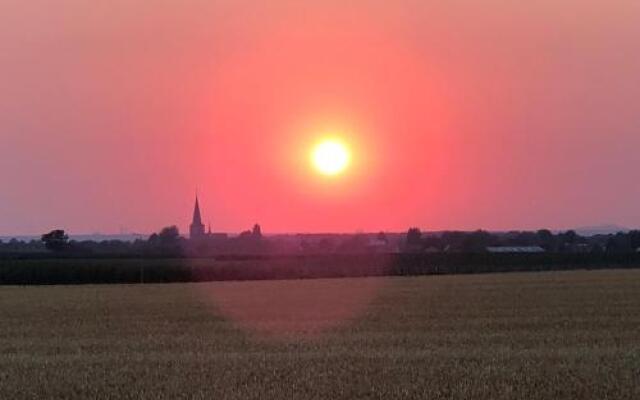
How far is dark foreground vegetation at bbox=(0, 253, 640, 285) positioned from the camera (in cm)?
7444

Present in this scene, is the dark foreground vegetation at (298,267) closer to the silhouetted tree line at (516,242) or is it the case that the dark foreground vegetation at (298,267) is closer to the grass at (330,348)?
the grass at (330,348)

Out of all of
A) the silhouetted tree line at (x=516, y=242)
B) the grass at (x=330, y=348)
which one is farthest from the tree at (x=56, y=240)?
the grass at (x=330, y=348)

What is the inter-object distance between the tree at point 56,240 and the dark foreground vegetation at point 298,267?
7381cm

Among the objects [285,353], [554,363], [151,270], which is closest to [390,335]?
[285,353]

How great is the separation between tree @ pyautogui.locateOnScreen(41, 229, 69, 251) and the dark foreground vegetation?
73.8 metres

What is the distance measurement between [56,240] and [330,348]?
490 ft

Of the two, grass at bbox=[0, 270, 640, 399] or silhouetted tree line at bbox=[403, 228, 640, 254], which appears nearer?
grass at bbox=[0, 270, 640, 399]

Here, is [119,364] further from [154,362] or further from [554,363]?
[554,363]

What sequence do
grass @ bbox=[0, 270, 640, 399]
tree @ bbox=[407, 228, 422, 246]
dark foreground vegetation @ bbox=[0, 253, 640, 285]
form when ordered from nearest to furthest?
1. grass @ bbox=[0, 270, 640, 399]
2. dark foreground vegetation @ bbox=[0, 253, 640, 285]
3. tree @ bbox=[407, 228, 422, 246]

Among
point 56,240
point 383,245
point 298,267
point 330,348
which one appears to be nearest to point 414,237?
point 383,245

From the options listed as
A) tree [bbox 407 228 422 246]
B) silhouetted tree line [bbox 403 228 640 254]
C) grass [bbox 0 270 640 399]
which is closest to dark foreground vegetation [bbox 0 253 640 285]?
grass [bbox 0 270 640 399]

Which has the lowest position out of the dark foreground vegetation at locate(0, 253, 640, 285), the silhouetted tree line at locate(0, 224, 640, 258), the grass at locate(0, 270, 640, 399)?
the grass at locate(0, 270, 640, 399)

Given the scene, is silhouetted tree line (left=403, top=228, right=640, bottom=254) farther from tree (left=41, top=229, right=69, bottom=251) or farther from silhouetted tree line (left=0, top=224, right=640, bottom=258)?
tree (left=41, top=229, right=69, bottom=251)

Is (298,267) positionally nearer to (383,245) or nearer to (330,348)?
(330,348)
